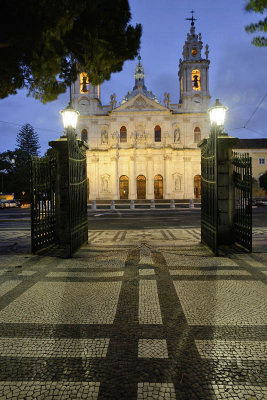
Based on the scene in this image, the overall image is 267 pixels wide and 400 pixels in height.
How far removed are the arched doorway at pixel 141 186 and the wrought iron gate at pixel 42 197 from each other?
32.9m

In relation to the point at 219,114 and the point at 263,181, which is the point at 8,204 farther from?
the point at 263,181

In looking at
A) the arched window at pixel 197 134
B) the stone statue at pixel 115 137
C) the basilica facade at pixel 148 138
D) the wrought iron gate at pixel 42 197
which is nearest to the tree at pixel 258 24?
the wrought iron gate at pixel 42 197

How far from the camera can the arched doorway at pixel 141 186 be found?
4088 centimetres

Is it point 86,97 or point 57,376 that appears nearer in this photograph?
point 57,376

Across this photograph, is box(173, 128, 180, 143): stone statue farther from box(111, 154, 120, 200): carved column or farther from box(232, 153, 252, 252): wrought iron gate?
box(232, 153, 252, 252): wrought iron gate

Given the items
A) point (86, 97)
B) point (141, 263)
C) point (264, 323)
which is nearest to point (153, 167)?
point (86, 97)

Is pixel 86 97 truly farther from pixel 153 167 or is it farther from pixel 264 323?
pixel 264 323

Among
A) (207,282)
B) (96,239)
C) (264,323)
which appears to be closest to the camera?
(264,323)

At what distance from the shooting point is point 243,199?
728 centimetres

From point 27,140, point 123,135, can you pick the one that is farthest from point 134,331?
point 27,140

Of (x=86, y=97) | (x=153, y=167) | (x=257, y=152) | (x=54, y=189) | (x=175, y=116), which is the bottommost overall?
(x=54, y=189)

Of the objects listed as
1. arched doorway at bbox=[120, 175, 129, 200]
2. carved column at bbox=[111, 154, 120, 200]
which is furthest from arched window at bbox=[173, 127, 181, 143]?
arched doorway at bbox=[120, 175, 129, 200]

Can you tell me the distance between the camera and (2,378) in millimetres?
2201

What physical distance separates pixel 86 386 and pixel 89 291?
7.03ft
